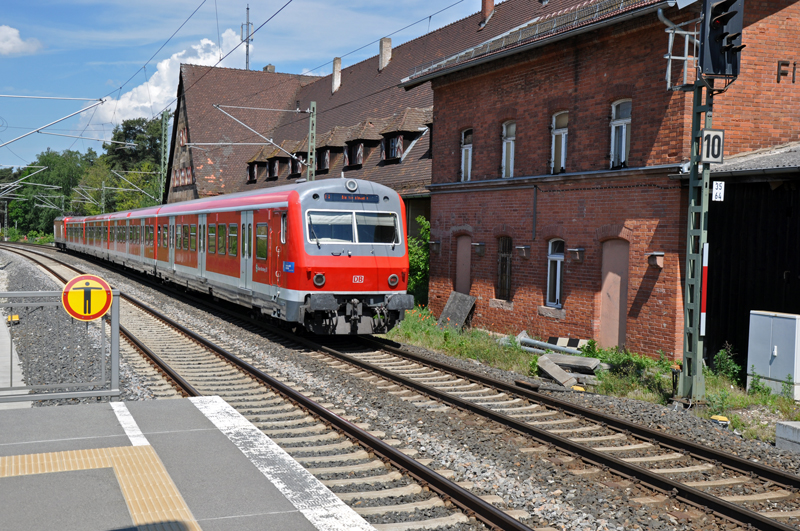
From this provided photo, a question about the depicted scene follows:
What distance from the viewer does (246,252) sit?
1650 cm

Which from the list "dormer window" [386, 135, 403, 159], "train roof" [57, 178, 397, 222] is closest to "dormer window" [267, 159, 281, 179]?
"dormer window" [386, 135, 403, 159]

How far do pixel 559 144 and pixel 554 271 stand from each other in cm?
280

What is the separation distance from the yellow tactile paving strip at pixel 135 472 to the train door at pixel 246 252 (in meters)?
10.00

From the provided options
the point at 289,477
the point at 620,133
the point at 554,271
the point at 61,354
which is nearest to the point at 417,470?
the point at 289,477

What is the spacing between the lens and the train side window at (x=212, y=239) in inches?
756

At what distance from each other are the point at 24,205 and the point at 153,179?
167 feet

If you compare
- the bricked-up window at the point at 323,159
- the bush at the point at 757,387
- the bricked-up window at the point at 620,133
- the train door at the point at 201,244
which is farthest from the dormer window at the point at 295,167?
the bush at the point at 757,387

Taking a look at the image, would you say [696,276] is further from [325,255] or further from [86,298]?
[86,298]

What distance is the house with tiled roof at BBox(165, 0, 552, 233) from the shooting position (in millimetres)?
27031

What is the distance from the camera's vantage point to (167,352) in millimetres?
13414

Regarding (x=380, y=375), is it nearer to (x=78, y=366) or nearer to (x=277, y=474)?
(x=78, y=366)

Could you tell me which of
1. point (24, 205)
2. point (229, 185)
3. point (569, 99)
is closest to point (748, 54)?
point (569, 99)

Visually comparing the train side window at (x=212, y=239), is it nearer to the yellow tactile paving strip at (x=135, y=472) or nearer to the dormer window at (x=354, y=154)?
the dormer window at (x=354, y=154)

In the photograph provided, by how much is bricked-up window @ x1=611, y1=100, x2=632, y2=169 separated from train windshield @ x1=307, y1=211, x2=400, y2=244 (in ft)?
14.9
